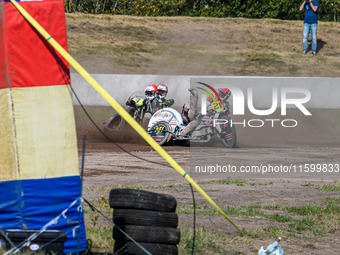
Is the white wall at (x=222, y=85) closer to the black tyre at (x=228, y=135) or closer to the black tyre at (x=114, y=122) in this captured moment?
the black tyre at (x=114, y=122)

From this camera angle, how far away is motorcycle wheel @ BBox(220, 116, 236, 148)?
16.3 m

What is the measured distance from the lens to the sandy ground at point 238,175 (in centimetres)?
816

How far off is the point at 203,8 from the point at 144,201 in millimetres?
36268

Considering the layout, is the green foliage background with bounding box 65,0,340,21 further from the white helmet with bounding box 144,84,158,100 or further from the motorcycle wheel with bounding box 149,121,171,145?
the motorcycle wheel with bounding box 149,121,171,145

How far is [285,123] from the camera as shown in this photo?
21.5m

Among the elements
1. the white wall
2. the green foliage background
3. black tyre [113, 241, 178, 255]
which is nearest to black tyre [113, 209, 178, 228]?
black tyre [113, 241, 178, 255]

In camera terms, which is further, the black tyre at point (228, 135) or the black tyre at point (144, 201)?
the black tyre at point (228, 135)

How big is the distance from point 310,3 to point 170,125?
12014 millimetres

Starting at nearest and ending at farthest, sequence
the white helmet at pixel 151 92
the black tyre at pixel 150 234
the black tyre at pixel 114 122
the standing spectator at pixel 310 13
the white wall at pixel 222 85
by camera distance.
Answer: the black tyre at pixel 150 234, the white helmet at pixel 151 92, the black tyre at pixel 114 122, the white wall at pixel 222 85, the standing spectator at pixel 310 13

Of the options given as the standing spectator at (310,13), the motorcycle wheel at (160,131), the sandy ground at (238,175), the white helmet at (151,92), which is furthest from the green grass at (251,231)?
the standing spectator at (310,13)

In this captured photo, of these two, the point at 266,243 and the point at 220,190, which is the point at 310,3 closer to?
the point at 220,190

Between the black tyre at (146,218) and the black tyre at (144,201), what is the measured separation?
0.13ft

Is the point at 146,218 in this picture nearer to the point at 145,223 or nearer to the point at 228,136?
the point at 145,223

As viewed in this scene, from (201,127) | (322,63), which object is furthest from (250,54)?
(201,127)
